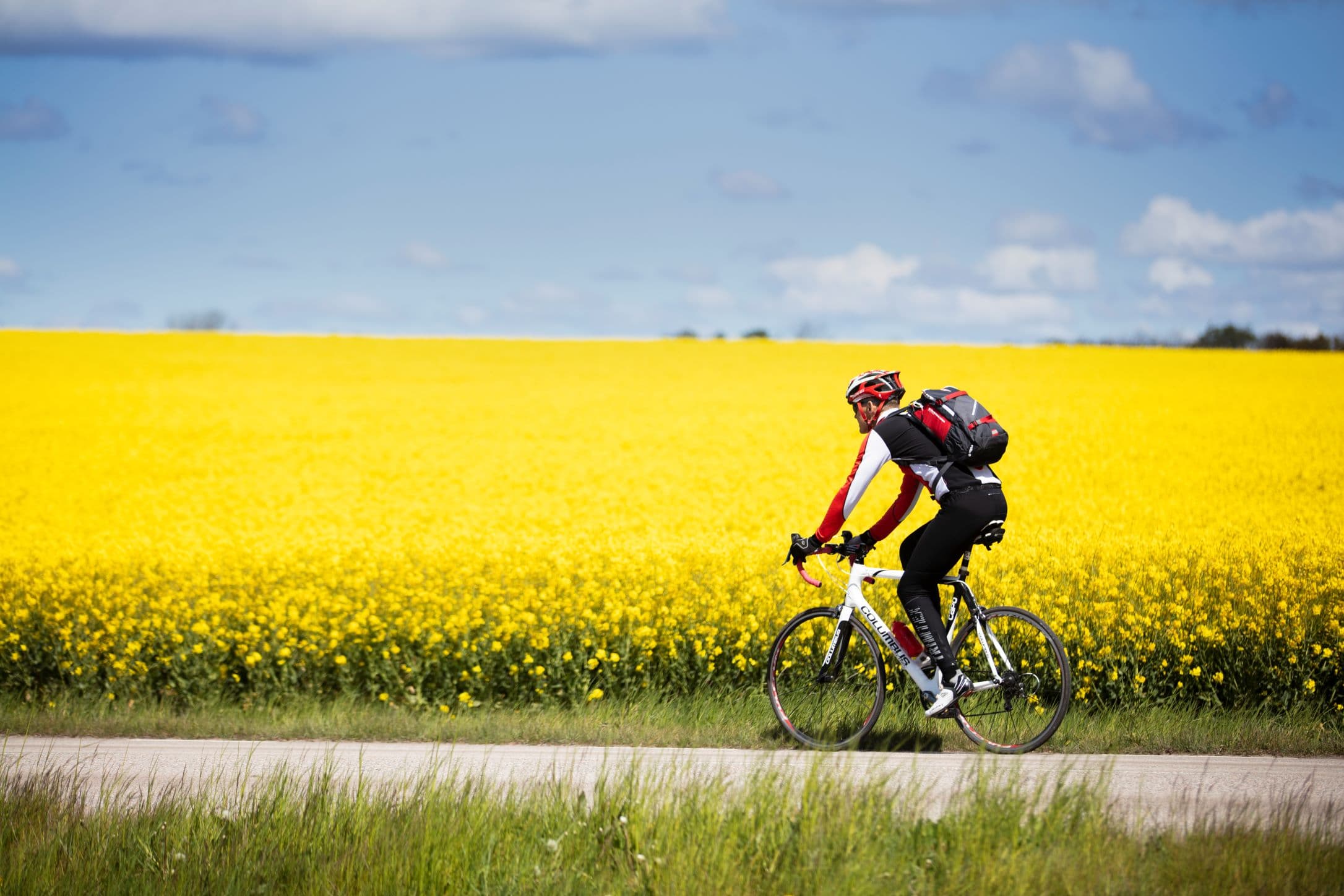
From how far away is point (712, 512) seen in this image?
16.7 m

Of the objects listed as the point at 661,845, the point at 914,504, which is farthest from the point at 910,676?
the point at 661,845

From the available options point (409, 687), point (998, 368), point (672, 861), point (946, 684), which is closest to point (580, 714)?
point (409, 687)

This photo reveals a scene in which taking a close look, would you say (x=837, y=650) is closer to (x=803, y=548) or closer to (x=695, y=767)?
(x=803, y=548)

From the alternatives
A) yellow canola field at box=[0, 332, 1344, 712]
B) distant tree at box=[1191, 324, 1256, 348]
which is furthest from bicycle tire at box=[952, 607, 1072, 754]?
distant tree at box=[1191, 324, 1256, 348]

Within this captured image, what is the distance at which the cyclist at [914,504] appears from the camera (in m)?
6.37

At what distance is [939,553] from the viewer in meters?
6.55

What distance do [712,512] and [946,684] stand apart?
10.1 m

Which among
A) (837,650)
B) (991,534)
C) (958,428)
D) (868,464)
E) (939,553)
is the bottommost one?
(837,650)

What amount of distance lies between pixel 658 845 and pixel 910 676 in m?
2.87

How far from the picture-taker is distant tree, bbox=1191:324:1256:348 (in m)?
48.5

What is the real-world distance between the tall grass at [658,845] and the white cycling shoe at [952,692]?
118cm

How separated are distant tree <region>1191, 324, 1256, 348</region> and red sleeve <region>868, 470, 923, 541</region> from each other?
4684 cm

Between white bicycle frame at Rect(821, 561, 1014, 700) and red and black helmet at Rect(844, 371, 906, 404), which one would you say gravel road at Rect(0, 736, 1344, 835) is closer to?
white bicycle frame at Rect(821, 561, 1014, 700)

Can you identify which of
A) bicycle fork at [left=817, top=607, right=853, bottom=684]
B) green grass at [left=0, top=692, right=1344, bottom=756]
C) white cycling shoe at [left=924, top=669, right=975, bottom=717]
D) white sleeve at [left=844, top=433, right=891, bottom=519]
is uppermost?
white sleeve at [left=844, top=433, right=891, bottom=519]
